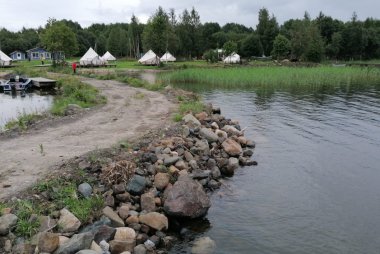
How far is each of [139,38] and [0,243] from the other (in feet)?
A: 440

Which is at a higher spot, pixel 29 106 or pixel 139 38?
pixel 139 38

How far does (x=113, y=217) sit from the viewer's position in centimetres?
1128

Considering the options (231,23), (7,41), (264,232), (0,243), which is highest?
(231,23)

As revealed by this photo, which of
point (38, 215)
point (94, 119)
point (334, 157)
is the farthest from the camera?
point (94, 119)

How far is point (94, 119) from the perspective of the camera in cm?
2352

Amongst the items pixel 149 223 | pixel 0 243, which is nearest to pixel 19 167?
pixel 0 243

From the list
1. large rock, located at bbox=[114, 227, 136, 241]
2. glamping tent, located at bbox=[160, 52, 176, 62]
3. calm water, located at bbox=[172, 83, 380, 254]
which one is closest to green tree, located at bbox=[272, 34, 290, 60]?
glamping tent, located at bbox=[160, 52, 176, 62]

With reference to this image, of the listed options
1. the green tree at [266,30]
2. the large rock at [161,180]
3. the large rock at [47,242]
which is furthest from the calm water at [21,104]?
the green tree at [266,30]

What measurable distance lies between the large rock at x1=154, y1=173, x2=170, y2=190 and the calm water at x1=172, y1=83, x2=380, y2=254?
1873mm

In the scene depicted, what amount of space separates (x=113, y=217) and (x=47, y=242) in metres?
2.21

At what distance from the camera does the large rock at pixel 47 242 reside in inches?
371

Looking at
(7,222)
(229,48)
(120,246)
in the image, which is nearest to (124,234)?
(120,246)

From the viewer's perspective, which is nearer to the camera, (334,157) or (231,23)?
(334,157)

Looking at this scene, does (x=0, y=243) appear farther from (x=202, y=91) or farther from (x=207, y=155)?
(x=202, y=91)
